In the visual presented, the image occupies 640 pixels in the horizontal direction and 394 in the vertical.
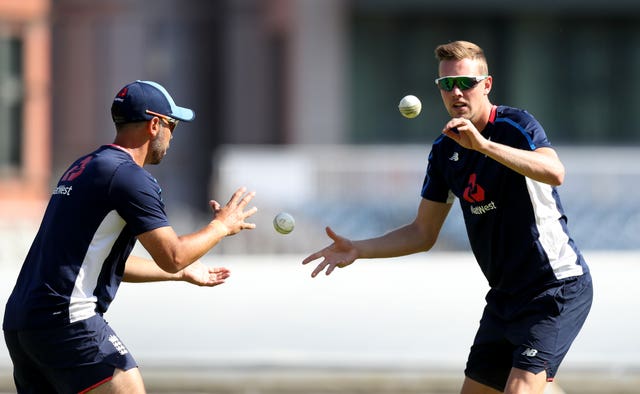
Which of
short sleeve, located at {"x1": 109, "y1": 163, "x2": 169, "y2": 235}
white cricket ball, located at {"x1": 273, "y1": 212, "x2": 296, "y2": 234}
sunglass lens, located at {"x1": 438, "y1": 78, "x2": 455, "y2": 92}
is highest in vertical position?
sunglass lens, located at {"x1": 438, "y1": 78, "x2": 455, "y2": 92}

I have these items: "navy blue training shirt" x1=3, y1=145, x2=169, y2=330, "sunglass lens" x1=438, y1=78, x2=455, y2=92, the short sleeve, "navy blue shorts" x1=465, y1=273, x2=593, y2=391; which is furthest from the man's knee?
"sunglass lens" x1=438, y1=78, x2=455, y2=92

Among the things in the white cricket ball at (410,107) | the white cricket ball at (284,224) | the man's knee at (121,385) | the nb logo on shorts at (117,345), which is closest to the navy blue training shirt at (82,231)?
the nb logo on shorts at (117,345)

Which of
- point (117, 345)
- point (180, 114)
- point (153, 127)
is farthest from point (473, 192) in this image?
point (117, 345)

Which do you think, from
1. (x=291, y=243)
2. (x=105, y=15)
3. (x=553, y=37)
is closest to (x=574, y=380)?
(x=291, y=243)

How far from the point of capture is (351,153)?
2495 centimetres

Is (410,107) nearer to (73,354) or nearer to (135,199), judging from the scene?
(135,199)

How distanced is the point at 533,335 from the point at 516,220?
0.52 meters

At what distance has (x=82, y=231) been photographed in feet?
17.4

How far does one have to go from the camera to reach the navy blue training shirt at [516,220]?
574cm

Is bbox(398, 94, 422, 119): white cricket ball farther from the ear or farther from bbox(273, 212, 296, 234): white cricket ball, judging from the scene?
the ear

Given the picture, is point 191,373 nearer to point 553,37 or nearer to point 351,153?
point 351,153

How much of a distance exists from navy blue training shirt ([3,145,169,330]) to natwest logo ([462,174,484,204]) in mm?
1431

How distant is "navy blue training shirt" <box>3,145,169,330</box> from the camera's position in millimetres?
5293

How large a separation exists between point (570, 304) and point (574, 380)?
1.83 m
